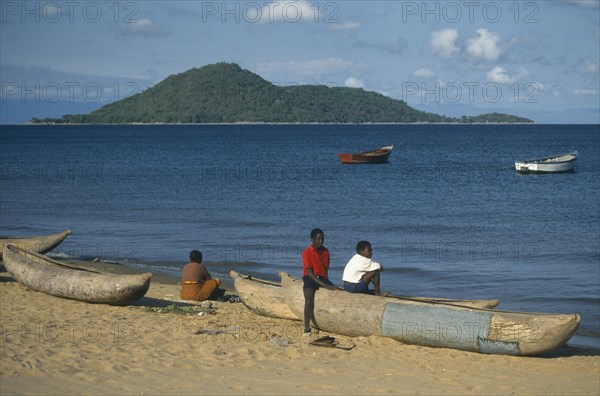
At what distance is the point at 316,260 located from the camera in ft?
40.5

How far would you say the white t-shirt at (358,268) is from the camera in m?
12.3

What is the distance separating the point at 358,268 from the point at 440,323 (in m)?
1.64

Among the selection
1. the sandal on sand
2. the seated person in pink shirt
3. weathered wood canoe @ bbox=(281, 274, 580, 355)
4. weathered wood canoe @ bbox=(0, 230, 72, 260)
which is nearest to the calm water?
weathered wood canoe @ bbox=(0, 230, 72, 260)

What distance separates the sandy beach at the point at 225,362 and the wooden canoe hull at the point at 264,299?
0.14 meters

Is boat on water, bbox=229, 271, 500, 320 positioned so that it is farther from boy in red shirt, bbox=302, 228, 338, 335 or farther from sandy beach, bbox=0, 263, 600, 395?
boy in red shirt, bbox=302, 228, 338, 335

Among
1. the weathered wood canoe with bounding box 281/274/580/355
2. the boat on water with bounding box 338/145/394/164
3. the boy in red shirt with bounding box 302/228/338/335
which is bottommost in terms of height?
the weathered wood canoe with bounding box 281/274/580/355

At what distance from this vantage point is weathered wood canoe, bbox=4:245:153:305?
13383 mm

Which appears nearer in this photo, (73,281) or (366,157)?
(73,281)

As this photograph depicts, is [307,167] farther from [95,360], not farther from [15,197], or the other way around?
[95,360]

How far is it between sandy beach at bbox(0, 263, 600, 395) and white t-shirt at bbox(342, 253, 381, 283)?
1.00 m

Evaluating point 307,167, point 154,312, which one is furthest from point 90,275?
point 307,167

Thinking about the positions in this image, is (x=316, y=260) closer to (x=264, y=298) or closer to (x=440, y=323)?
(x=264, y=298)

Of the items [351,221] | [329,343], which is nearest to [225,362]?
[329,343]

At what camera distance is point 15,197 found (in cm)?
3831
